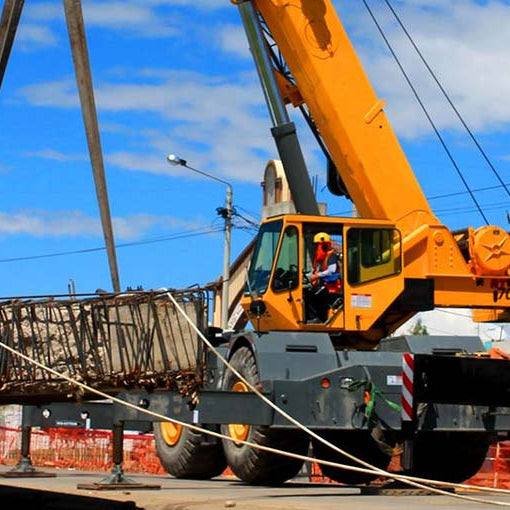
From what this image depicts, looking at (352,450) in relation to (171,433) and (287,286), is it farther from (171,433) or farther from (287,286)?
(171,433)

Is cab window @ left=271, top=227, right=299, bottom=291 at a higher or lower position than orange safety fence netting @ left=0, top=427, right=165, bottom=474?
higher

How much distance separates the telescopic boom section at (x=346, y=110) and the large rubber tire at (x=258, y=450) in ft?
10.2

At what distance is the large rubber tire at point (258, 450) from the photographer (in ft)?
44.9

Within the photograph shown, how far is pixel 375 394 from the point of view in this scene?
43.0 ft

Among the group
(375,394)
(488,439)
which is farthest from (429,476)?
(375,394)

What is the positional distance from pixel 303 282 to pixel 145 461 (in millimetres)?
10357

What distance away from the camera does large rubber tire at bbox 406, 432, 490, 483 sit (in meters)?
14.6

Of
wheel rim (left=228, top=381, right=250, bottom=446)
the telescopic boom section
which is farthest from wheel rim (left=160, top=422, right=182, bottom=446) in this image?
the telescopic boom section

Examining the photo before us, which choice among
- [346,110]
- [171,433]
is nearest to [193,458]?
[171,433]

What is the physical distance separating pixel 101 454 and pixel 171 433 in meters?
9.31

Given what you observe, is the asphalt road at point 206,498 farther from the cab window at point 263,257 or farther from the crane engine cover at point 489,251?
the crane engine cover at point 489,251

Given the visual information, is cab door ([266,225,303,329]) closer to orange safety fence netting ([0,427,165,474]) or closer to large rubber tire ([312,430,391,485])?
large rubber tire ([312,430,391,485])

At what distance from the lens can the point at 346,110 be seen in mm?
16500

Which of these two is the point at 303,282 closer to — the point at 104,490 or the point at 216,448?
the point at 216,448
